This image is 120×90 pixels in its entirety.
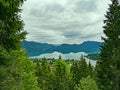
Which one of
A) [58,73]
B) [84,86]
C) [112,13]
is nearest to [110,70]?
[112,13]

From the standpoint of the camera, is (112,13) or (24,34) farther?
(112,13)

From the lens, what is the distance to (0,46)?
16328mm

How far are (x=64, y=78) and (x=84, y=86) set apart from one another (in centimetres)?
1398

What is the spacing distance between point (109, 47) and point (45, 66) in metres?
43.4

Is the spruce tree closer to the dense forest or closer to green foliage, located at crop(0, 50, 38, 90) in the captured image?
the dense forest

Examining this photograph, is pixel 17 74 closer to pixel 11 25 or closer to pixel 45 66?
pixel 11 25

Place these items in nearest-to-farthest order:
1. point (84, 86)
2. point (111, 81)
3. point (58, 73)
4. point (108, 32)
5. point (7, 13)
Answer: point (7, 13), point (108, 32), point (111, 81), point (84, 86), point (58, 73)

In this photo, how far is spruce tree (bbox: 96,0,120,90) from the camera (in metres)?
36.7

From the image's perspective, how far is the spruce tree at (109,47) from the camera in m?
36.7

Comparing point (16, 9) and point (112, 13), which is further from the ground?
point (112, 13)

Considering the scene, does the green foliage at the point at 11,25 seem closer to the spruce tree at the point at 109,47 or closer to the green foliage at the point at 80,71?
the spruce tree at the point at 109,47

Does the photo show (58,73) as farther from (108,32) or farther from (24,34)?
(24,34)

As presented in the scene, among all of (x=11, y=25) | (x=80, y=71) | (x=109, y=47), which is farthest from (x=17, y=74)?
(x=80, y=71)

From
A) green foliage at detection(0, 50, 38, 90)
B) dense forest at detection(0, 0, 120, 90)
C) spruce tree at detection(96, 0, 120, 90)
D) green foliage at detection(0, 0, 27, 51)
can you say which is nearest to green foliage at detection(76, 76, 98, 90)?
dense forest at detection(0, 0, 120, 90)
